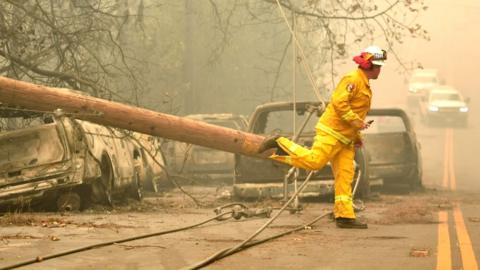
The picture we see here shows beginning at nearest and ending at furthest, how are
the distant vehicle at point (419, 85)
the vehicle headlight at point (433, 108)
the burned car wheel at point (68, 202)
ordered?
the burned car wheel at point (68, 202)
the vehicle headlight at point (433, 108)
the distant vehicle at point (419, 85)

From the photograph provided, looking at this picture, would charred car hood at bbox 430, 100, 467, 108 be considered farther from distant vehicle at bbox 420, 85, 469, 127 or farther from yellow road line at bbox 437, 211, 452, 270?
yellow road line at bbox 437, 211, 452, 270

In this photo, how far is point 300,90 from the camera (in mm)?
40719

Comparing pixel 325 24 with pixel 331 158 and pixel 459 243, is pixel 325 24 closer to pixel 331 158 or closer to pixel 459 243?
pixel 331 158

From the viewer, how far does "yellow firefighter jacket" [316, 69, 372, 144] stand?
38.2 ft

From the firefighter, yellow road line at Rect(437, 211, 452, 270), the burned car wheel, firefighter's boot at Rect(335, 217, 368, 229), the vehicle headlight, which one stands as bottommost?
yellow road line at Rect(437, 211, 452, 270)

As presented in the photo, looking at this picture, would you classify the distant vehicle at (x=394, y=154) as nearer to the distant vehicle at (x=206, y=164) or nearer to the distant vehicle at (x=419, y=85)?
the distant vehicle at (x=206, y=164)

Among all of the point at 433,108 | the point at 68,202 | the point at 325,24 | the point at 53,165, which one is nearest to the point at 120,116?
the point at 53,165

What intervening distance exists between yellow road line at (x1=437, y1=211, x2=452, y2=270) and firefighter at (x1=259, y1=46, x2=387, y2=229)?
3.16 ft

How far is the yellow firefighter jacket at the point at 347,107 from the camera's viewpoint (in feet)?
38.2

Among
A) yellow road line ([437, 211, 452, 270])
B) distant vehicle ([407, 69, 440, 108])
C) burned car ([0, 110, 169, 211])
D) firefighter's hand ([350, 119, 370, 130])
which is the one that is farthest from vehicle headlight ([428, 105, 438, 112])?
firefighter's hand ([350, 119, 370, 130])

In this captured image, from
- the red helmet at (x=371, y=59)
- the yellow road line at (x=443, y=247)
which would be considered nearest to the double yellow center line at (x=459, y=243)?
the yellow road line at (x=443, y=247)

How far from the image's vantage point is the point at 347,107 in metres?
11.6

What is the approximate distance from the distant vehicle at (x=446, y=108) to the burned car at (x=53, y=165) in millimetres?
36312

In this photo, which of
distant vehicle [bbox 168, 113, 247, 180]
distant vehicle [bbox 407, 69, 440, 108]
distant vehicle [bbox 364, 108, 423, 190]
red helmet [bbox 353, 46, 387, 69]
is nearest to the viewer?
red helmet [bbox 353, 46, 387, 69]
